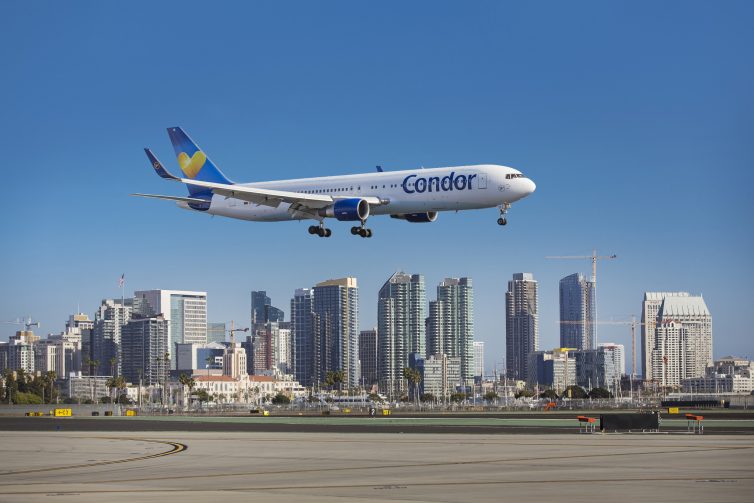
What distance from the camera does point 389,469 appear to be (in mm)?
34750

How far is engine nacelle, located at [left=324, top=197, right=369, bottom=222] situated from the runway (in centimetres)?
3142

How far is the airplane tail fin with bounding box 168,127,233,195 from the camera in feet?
329

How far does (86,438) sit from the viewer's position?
5769 centimetres

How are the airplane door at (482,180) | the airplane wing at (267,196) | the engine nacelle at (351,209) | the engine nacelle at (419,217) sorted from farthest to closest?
the engine nacelle at (419,217) → the airplane wing at (267,196) → the engine nacelle at (351,209) → the airplane door at (482,180)

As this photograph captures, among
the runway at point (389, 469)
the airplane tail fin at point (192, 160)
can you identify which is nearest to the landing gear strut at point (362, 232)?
the airplane tail fin at point (192, 160)

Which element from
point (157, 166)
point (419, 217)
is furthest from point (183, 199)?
point (419, 217)

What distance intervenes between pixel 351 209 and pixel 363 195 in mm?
2170

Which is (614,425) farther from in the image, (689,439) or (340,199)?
(340,199)

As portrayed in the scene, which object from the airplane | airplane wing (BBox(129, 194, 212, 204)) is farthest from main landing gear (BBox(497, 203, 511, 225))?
airplane wing (BBox(129, 194, 212, 204))

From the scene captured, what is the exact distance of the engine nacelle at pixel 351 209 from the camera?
82625 mm

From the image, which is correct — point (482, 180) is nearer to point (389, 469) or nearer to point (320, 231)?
point (320, 231)

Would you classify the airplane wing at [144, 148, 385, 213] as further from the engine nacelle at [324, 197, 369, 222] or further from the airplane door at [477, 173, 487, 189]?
the airplane door at [477, 173, 487, 189]

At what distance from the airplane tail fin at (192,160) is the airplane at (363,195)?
3939mm

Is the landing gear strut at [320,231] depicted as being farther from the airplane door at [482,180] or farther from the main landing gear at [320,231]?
the airplane door at [482,180]
